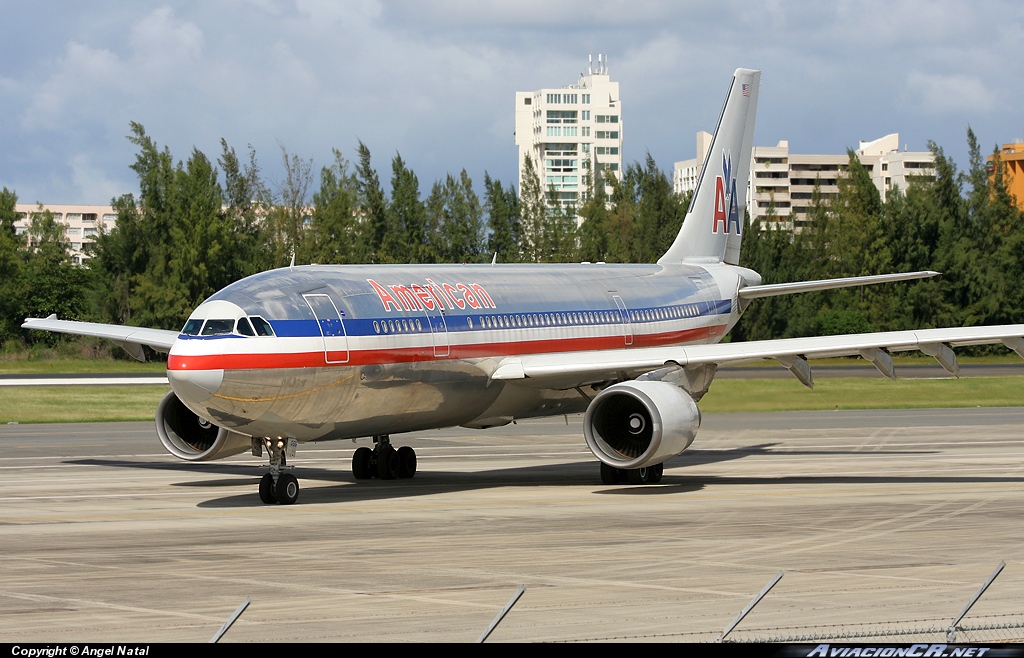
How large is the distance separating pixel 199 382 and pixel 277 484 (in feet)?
8.51

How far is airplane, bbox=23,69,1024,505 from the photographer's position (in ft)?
73.6

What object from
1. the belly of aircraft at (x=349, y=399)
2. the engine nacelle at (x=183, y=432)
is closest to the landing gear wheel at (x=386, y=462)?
the belly of aircraft at (x=349, y=399)

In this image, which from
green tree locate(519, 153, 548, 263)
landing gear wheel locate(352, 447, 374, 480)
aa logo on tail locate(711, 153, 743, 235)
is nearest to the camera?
landing gear wheel locate(352, 447, 374, 480)

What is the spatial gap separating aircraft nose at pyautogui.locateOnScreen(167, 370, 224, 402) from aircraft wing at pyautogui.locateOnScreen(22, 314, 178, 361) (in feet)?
22.4

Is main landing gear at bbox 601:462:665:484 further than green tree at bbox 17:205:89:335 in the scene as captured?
No

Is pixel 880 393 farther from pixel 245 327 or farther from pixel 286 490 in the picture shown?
pixel 245 327

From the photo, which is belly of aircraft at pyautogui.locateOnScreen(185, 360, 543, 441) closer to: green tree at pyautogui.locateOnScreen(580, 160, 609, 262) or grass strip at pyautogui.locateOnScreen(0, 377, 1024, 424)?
grass strip at pyautogui.locateOnScreen(0, 377, 1024, 424)

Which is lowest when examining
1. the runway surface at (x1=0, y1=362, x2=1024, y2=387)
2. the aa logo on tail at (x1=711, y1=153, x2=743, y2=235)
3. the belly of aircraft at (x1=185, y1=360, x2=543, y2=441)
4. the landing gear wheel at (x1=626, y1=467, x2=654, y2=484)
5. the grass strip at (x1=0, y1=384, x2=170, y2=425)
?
the runway surface at (x1=0, y1=362, x2=1024, y2=387)

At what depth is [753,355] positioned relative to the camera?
2598 centimetres

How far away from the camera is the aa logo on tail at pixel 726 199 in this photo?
37.0m

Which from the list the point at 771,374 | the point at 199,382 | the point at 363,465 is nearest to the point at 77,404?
the point at 363,465

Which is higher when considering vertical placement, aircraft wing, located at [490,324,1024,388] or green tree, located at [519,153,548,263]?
green tree, located at [519,153,548,263]

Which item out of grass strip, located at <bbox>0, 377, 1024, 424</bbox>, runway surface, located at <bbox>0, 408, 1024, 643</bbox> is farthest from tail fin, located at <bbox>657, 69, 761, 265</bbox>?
grass strip, located at <bbox>0, 377, 1024, 424</bbox>

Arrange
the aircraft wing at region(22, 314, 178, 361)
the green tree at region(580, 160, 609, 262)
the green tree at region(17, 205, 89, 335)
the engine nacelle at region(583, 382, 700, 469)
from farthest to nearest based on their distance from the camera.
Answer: the green tree at region(580, 160, 609, 262) → the green tree at region(17, 205, 89, 335) → the aircraft wing at region(22, 314, 178, 361) → the engine nacelle at region(583, 382, 700, 469)
